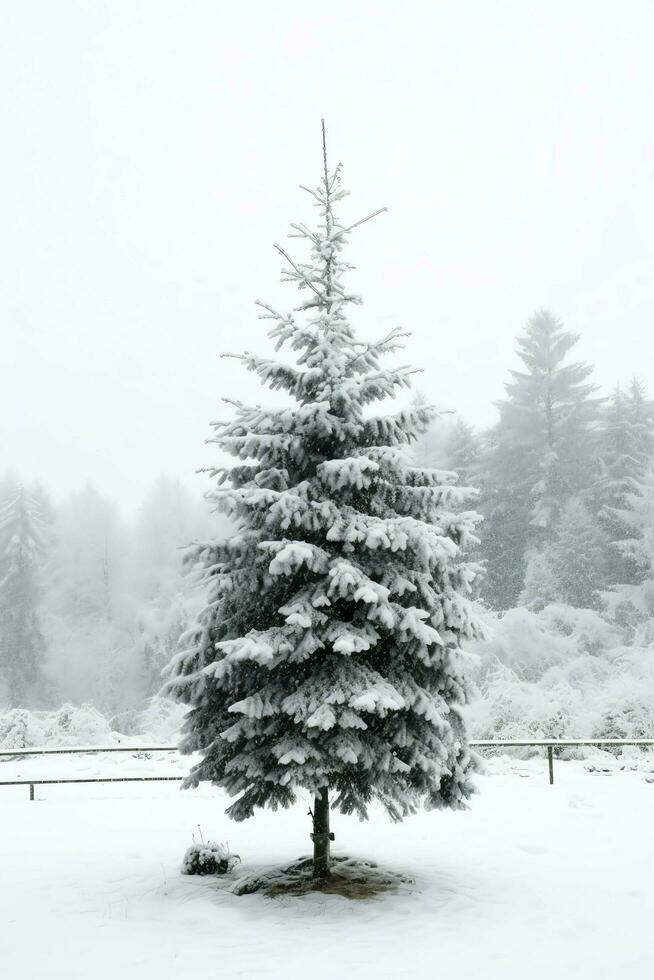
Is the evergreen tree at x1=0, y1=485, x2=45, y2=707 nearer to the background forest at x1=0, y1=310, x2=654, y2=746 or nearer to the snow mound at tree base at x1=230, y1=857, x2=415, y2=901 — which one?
the background forest at x1=0, y1=310, x2=654, y2=746

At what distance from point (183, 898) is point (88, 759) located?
14.9 metres

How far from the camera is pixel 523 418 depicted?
134 ft

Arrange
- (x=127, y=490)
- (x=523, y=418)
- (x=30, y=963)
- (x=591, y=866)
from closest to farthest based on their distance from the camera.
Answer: (x=30, y=963) < (x=591, y=866) < (x=523, y=418) < (x=127, y=490)

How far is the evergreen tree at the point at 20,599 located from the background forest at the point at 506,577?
9cm

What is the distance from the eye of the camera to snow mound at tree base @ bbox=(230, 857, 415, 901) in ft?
32.3

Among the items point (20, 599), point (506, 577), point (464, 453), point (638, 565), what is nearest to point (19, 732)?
point (506, 577)

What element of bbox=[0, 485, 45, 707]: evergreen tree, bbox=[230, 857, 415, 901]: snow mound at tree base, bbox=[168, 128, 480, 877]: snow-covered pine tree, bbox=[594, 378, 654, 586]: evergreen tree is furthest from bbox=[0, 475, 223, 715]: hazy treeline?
bbox=[168, 128, 480, 877]: snow-covered pine tree

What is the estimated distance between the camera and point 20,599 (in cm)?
5112

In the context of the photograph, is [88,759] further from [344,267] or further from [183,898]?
[344,267]

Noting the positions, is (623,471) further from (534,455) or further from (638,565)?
(638,565)

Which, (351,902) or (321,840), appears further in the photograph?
(321,840)

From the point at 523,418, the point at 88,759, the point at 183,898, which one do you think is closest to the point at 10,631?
the point at 88,759

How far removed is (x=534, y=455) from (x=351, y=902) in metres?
32.8

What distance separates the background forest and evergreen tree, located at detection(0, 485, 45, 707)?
9cm
